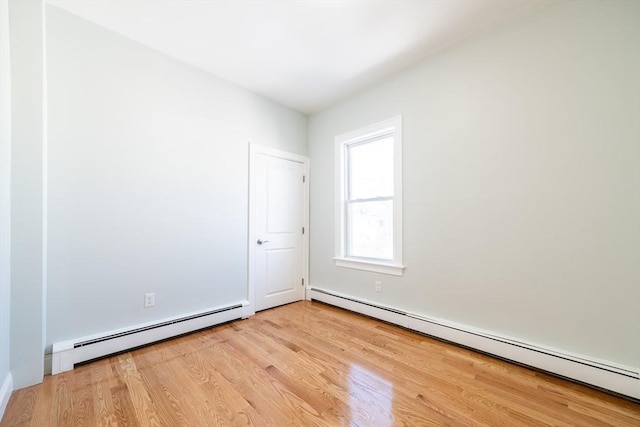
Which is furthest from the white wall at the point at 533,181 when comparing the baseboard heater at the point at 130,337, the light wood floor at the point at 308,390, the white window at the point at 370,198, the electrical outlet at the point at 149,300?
the electrical outlet at the point at 149,300

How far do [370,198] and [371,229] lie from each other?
0.39 m

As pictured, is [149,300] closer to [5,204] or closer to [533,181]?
[5,204]

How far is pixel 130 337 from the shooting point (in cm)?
225

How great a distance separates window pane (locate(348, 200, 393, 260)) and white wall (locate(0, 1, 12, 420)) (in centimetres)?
303

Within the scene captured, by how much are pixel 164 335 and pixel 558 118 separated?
3785 mm

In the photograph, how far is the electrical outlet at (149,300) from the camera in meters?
2.39

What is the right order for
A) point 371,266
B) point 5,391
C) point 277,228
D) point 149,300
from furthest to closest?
point 277,228 < point 371,266 < point 149,300 < point 5,391

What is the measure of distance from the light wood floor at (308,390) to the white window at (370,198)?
1023 mm

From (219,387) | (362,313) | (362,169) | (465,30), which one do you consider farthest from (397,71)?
(219,387)

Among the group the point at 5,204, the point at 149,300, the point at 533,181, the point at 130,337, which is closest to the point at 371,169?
the point at 533,181

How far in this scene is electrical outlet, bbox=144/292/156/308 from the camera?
2.39 m

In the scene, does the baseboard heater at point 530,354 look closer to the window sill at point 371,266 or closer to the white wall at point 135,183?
the window sill at point 371,266

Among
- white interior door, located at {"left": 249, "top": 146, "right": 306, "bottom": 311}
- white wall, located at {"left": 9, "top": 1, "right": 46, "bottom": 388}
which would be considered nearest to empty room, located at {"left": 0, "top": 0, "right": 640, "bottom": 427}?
white wall, located at {"left": 9, "top": 1, "right": 46, "bottom": 388}

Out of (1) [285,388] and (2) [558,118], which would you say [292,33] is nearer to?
(2) [558,118]
